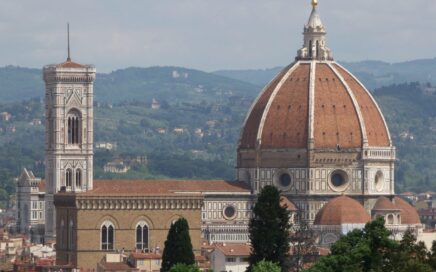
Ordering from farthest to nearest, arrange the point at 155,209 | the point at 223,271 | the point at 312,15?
the point at 312,15 → the point at 155,209 → the point at 223,271

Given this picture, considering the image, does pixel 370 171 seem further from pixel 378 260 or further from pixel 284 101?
pixel 378 260

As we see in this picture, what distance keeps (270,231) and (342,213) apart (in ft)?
147

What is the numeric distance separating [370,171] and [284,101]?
6.60 metres

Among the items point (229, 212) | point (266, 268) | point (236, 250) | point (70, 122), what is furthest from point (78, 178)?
point (266, 268)

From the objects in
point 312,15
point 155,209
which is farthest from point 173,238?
point 312,15

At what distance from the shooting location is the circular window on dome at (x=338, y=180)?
5674 inches

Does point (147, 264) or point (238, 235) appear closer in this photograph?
point (147, 264)

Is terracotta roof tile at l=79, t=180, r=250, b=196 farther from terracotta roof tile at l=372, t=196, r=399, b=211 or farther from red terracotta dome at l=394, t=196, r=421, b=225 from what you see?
red terracotta dome at l=394, t=196, r=421, b=225

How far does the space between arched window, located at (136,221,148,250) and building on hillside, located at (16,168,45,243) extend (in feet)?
104

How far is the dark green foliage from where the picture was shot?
6694 centimetres

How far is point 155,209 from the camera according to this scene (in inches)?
5094

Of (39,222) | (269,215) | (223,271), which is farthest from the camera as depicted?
(39,222)

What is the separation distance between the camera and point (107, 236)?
128 m

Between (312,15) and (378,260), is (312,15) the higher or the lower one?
the higher one
